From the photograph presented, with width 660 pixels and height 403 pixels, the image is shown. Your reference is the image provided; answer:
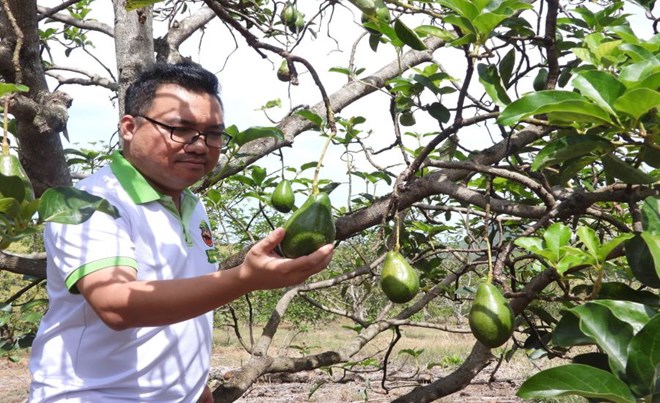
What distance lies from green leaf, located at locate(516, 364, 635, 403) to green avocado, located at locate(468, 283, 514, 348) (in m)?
0.47

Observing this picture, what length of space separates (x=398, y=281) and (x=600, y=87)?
593 mm

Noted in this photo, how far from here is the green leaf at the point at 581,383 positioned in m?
0.89

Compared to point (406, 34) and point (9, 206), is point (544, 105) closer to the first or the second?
point (406, 34)

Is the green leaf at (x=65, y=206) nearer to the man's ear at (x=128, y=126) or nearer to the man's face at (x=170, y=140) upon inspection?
the man's face at (x=170, y=140)

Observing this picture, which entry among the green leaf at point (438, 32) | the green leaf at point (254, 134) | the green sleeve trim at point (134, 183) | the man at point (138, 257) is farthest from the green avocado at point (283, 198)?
the green leaf at point (438, 32)

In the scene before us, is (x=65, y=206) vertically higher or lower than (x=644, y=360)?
higher

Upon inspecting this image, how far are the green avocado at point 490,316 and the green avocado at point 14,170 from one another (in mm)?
847

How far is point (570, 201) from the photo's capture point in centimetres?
151

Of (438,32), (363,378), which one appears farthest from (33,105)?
(363,378)

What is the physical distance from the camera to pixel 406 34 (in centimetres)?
153

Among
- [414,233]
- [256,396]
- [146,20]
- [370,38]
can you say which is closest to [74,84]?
[146,20]

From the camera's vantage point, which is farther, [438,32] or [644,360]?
[438,32]

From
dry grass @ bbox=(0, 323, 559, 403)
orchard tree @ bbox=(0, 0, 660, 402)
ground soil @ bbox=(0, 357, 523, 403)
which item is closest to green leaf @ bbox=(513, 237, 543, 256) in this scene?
orchard tree @ bbox=(0, 0, 660, 402)

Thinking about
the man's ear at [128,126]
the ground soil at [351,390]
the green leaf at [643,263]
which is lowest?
the ground soil at [351,390]
